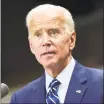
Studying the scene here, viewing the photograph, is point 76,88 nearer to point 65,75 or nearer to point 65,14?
point 65,75

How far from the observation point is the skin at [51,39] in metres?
0.83

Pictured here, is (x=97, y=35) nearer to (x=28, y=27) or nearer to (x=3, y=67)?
(x=28, y=27)

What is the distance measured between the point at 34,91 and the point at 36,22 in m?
0.22

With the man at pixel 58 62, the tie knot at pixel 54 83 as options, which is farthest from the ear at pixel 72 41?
the tie knot at pixel 54 83

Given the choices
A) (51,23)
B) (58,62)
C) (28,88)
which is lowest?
(28,88)

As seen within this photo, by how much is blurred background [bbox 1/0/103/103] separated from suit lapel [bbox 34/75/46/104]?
0.09ft

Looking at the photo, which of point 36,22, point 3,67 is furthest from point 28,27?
point 3,67

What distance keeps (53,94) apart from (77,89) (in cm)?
8

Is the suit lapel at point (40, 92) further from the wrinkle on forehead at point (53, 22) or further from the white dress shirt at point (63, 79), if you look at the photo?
the wrinkle on forehead at point (53, 22)

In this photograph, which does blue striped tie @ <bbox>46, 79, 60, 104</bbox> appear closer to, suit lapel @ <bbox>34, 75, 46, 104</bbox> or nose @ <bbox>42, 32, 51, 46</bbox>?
suit lapel @ <bbox>34, 75, 46, 104</bbox>

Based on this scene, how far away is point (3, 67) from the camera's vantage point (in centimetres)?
91

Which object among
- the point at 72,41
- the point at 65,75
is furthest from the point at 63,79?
the point at 72,41

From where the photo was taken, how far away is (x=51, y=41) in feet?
2.73

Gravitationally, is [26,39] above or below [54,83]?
above
